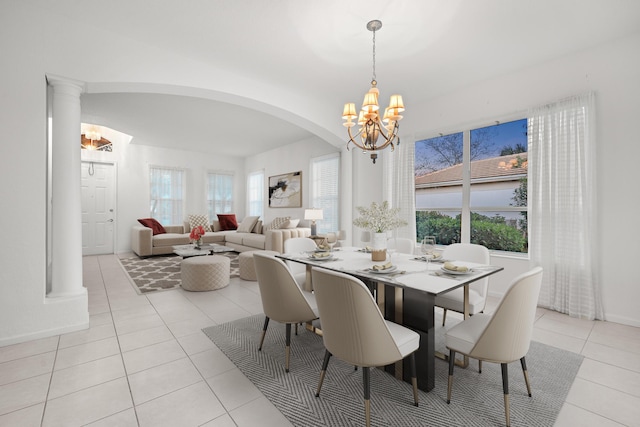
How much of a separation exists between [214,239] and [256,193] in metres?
2.05

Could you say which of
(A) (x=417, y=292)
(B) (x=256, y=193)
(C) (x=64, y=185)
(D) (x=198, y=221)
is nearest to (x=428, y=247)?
(A) (x=417, y=292)

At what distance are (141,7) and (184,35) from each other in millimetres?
429

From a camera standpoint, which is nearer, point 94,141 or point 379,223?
point 379,223

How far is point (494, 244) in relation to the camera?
3963 mm

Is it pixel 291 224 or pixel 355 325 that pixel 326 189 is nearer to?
pixel 291 224

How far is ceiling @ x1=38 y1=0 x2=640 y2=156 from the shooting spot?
240 centimetres

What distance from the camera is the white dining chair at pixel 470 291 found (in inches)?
88.8

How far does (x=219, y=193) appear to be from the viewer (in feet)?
A: 28.9

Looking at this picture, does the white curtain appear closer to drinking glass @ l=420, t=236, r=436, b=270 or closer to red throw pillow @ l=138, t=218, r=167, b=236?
drinking glass @ l=420, t=236, r=436, b=270

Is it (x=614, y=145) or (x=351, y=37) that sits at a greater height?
(x=351, y=37)

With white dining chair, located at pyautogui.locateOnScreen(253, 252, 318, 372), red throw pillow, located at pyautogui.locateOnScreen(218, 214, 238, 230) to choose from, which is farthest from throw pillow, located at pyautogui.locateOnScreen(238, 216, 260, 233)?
white dining chair, located at pyautogui.locateOnScreen(253, 252, 318, 372)

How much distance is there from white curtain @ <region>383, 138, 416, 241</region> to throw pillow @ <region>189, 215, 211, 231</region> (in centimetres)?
507

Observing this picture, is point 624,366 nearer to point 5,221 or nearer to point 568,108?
point 568,108

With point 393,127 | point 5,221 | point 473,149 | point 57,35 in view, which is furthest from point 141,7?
point 473,149
